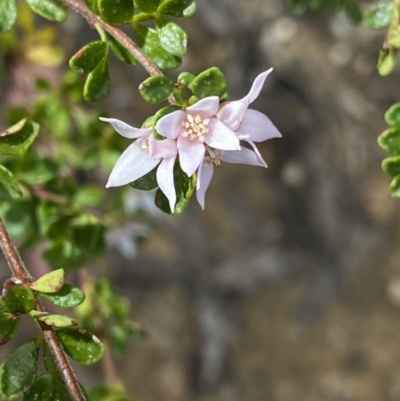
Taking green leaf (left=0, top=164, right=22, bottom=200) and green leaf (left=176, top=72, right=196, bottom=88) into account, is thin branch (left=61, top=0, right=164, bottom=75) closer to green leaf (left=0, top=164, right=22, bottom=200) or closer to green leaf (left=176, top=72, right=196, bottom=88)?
green leaf (left=176, top=72, right=196, bottom=88)

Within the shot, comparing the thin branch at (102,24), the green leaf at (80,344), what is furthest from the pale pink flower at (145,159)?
the green leaf at (80,344)

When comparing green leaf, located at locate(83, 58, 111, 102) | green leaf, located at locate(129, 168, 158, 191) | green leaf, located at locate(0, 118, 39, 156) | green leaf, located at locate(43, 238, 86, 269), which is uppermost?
green leaf, located at locate(83, 58, 111, 102)

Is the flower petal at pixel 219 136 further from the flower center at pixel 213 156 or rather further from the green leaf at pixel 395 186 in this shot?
the green leaf at pixel 395 186

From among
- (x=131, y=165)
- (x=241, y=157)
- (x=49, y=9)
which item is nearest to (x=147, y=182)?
(x=131, y=165)

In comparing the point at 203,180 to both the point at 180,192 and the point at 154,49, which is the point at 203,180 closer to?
the point at 180,192

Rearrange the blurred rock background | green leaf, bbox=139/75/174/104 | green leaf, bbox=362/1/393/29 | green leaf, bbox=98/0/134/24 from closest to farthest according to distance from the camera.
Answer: green leaf, bbox=139/75/174/104 → green leaf, bbox=98/0/134/24 → green leaf, bbox=362/1/393/29 → the blurred rock background

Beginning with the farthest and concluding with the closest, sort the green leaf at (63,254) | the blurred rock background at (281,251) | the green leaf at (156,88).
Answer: the blurred rock background at (281,251), the green leaf at (63,254), the green leaf at (156,88)

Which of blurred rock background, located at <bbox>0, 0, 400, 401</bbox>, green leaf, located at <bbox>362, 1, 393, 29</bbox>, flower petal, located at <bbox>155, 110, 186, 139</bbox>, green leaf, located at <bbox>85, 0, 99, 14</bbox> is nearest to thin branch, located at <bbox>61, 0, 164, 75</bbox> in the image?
green leaf, located at <bbox>85, 0, 99, 14</bbox>
